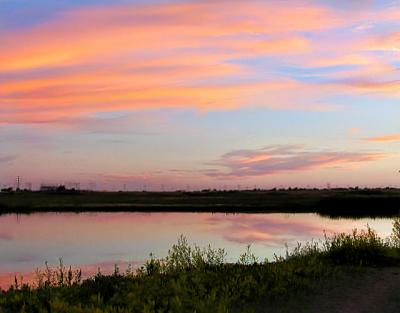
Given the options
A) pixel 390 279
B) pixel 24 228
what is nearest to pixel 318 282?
pixel 390 279

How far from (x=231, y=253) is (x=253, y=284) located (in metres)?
16.3

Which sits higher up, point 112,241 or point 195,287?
point 195,287

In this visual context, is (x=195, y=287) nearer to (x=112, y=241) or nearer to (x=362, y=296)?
(x=362, y=296)

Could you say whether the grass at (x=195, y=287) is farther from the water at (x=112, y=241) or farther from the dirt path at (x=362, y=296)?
the water at (x=112, y=241)

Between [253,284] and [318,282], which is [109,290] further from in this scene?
[318,282]

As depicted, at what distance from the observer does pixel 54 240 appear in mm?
36594

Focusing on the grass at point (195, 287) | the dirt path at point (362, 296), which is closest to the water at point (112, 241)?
the grass at point (195, 287)

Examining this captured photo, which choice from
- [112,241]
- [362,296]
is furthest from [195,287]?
[112,241]

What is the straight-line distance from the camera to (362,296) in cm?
1137

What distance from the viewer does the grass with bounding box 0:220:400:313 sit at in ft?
30.3

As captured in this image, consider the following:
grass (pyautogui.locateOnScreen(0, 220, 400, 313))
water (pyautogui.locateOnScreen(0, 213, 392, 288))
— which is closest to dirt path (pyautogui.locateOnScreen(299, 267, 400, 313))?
grass (pyautogui.locateOnScreen(0, 220, 400, 313))

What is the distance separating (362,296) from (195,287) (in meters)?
3.41

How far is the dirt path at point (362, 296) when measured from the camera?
413 inches

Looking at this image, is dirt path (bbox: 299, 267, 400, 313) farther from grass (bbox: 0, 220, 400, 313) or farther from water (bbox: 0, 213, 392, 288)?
water (bbox: 0, 213, 392, 288)
